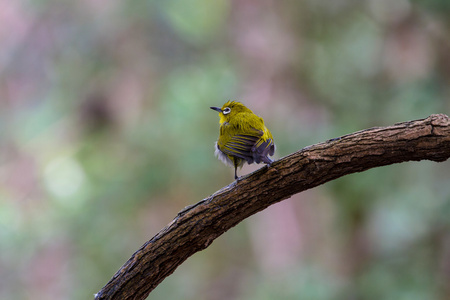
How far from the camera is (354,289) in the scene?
8.21 m

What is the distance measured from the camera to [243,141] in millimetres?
3744

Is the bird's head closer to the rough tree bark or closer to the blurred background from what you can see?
the rough tree bark

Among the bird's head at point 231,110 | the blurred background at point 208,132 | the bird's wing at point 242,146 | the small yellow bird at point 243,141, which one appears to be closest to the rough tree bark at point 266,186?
the small yellow bird at point 243,141

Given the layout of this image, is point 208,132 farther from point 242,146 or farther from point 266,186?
point 266,186

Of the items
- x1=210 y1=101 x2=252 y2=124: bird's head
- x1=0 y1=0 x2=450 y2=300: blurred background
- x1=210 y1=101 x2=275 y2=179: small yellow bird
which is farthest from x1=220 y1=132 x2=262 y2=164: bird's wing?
x1=0 y1=0 x2=450 y2=300: blurred background

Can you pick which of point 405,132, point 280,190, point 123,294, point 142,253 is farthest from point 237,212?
point 405,132

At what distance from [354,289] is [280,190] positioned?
554 cm

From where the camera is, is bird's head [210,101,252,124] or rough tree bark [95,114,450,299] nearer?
rough tree bark [95,114,450,299]

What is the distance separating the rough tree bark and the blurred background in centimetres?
479

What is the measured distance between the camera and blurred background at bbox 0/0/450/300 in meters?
8.16

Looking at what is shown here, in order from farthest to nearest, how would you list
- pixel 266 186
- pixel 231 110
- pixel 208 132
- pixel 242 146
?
pixel 208 132, pixel 231 110, pixel 242 146, pixel 266 186

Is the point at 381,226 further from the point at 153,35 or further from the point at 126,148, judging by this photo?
the point at 153,35

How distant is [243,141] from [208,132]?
18.3ft

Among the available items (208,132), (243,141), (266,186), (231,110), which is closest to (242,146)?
(243,141)
